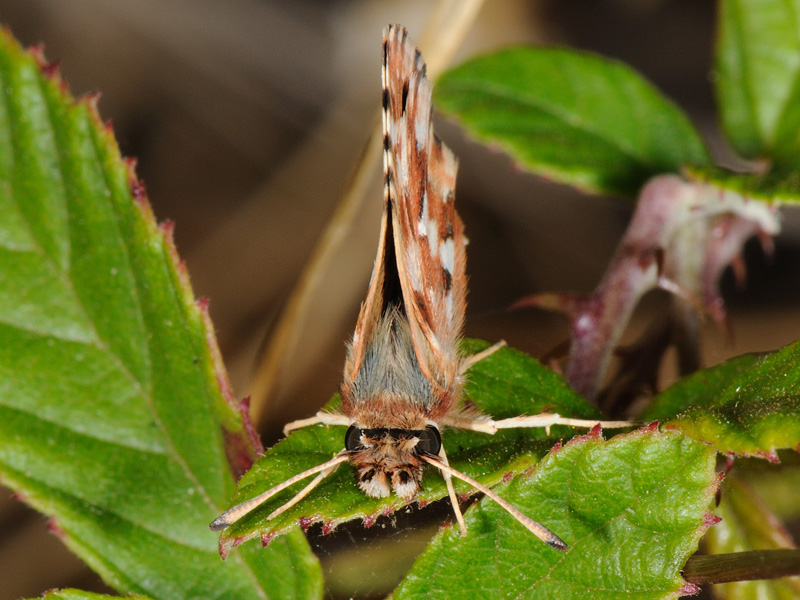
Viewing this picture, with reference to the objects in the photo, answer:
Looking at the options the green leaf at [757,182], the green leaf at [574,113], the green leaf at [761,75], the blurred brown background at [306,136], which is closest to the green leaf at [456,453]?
the green leaf at [757,182]

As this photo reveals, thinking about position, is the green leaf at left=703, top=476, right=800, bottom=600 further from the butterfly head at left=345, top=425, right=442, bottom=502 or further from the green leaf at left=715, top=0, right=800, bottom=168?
the green leaf at left=715, top=0, right=800, bottom=168

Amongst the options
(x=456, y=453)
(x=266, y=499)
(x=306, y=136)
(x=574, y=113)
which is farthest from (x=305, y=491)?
(x=306, y=136)

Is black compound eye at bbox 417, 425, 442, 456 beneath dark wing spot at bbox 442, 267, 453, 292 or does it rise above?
beneath

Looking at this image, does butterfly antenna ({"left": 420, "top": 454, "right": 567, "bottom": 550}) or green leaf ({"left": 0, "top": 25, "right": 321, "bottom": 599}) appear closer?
butterfly antenna ({"left": 420, "top": 454, "right": 567, "bottom": 550})

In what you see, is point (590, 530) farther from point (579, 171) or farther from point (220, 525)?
point (579, 171)

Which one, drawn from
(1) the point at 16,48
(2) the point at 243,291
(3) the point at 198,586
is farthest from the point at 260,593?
(2) the point at 243,291

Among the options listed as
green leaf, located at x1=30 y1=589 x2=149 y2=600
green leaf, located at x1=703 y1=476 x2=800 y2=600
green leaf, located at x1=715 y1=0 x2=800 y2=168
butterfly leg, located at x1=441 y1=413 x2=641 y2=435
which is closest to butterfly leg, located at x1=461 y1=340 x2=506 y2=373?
butterfly leg, located at x1=441 y1=413 x2=641 y2=435

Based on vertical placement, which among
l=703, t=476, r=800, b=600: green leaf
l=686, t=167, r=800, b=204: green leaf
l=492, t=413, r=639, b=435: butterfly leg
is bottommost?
l=703, t=476, r=800, b=600: green leaf
